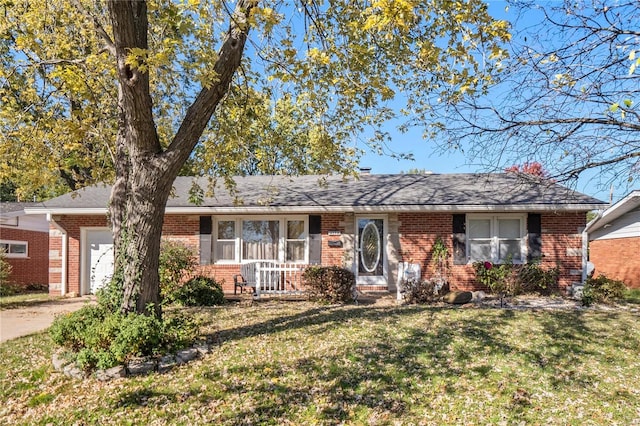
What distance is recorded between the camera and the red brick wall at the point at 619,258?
16.7 metres

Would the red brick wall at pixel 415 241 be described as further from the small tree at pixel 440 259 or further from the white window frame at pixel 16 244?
the white window frame at pixel 16 244

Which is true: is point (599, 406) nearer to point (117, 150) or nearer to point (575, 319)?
point (575, 319)

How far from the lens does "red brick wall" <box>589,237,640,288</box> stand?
54.7ft

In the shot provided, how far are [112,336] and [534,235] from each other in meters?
11.1

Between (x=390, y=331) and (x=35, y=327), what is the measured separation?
725cm

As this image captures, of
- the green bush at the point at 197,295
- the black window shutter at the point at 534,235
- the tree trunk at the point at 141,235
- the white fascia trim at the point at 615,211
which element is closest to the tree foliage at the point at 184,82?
the tree trunk at the point at 141,235

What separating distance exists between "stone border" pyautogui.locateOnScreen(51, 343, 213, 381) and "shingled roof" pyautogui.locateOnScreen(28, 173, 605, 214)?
5335mm

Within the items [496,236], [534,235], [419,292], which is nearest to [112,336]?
[419,292]

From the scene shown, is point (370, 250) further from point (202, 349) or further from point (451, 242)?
point (202, 349)

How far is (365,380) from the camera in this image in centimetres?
548

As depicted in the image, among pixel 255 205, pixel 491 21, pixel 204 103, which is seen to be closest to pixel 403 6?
pixel 491 21

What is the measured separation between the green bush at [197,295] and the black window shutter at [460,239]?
6794mm

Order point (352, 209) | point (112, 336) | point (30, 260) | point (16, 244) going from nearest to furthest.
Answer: point (112, 336), point (352, 209), point (16, 244), point (30, 260)

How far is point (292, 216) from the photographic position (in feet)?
43.8
